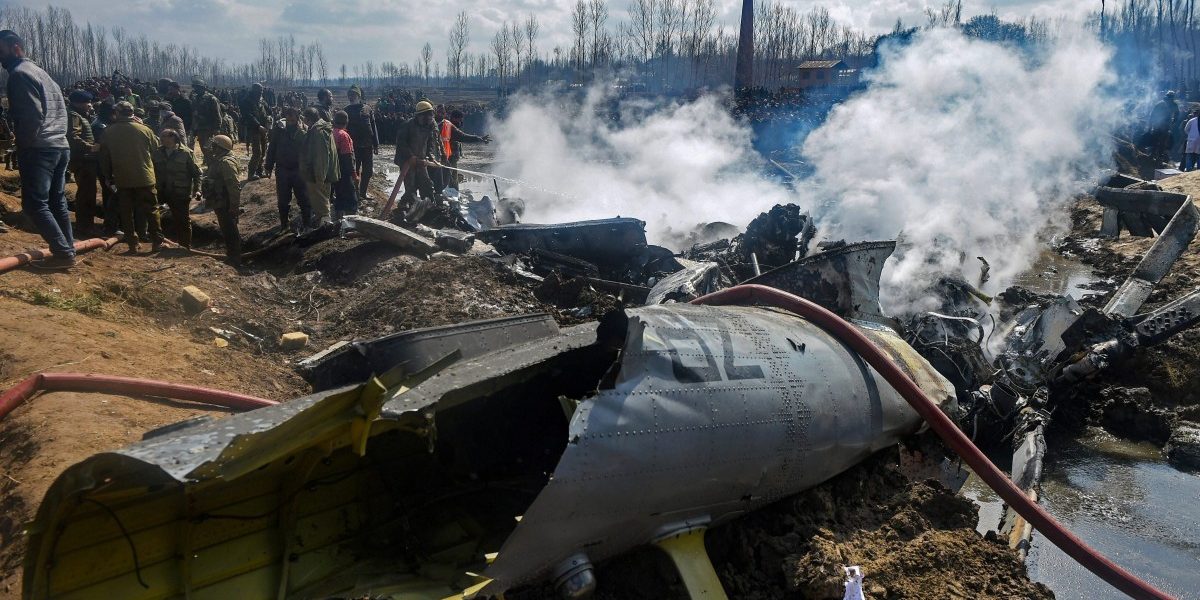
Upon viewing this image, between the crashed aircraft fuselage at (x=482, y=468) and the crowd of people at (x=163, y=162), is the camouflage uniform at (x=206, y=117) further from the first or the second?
the crashed aircraft fuselage at (x=482, y=468)

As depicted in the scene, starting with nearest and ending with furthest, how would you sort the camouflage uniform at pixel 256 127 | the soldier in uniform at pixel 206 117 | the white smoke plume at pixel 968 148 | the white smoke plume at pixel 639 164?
the white smoke plume at pixel 968 148, the white smoke plume at pixel 639 164, the soldier in uniform at pixel 206 117, the camouflage uniform at pixel 256 127

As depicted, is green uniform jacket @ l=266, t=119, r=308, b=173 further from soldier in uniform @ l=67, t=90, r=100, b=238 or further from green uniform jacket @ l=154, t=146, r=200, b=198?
soldier in uniform @ l=67, t=90, r=100, b=238

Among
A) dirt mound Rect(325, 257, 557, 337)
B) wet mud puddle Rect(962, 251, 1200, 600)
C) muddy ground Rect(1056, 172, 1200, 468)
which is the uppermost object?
dirt mound Rect(325, 257, 557, 337)

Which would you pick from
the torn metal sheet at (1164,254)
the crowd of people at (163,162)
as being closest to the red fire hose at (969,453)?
the torn metal sheet at (1164,254)

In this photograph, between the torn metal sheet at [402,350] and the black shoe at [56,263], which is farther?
the black shoe at [56,263]

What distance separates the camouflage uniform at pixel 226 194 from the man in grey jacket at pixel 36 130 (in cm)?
255

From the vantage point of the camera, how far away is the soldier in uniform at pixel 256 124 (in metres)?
17.9

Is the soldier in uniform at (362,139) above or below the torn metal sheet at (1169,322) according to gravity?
above

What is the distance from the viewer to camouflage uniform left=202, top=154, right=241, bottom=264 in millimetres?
10141

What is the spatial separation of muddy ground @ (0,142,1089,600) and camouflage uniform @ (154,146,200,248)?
0.60 metres

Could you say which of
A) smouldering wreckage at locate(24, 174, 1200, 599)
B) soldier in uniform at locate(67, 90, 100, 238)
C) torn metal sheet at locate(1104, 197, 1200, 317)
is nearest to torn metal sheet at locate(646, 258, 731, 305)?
smouldering wreckage at locate(24, 174, 1200, 599)

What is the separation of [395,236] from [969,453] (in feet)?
26.8

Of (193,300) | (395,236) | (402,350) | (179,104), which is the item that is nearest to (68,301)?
(193,300)

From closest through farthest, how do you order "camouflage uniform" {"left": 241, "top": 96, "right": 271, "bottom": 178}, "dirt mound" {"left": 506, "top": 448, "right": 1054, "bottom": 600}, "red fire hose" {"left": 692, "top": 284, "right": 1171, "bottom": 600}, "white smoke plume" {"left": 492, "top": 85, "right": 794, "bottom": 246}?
"dirt mound" {"left": 506, "top": 448, "right": 1054, "bottom": 600} < "red fire hose" {"left": 692, "top": 284, "right": 1171, "bottom": 600} < "white smoke plume" {"left": 492, "top": 85, "right": 794, "bottom": 246} < "camouflage uniform" {"left": 241, "top": 96, "right": 271, "bottom": 178}
